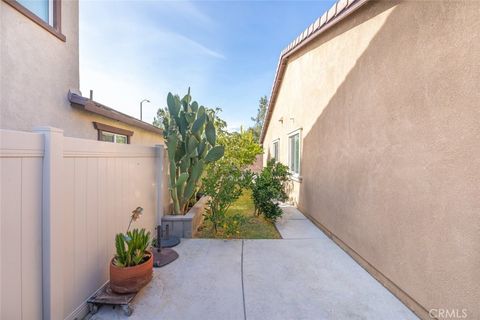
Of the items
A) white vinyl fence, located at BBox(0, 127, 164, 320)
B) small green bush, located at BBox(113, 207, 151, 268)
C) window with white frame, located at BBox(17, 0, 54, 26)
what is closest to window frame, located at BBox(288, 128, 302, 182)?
small green bush, located at BBox(113, 207, 151, 268)

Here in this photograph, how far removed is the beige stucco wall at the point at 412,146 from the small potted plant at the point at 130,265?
10.8 ft

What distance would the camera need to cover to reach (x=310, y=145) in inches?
255

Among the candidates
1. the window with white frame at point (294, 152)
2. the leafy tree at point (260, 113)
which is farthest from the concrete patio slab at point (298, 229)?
the leafy tree at point (260, 113)

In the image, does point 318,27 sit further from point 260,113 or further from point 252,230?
point 260,113

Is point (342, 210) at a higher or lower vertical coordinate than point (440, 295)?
higher

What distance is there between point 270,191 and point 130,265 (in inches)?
156

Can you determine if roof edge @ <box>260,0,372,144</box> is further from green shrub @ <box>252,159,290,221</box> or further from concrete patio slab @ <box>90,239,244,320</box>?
concrete patio slab @ <box>90,239,244,320</box>

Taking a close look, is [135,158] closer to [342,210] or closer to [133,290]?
[133,290]

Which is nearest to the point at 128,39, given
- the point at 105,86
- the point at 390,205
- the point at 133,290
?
the point at 105,86

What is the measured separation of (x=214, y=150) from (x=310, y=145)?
2892 millimetres

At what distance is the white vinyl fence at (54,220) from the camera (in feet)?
5.87

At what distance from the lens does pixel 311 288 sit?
122 inches

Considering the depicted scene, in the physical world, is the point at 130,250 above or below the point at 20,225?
below

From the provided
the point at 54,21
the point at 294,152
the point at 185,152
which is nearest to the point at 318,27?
the point at 294,152
